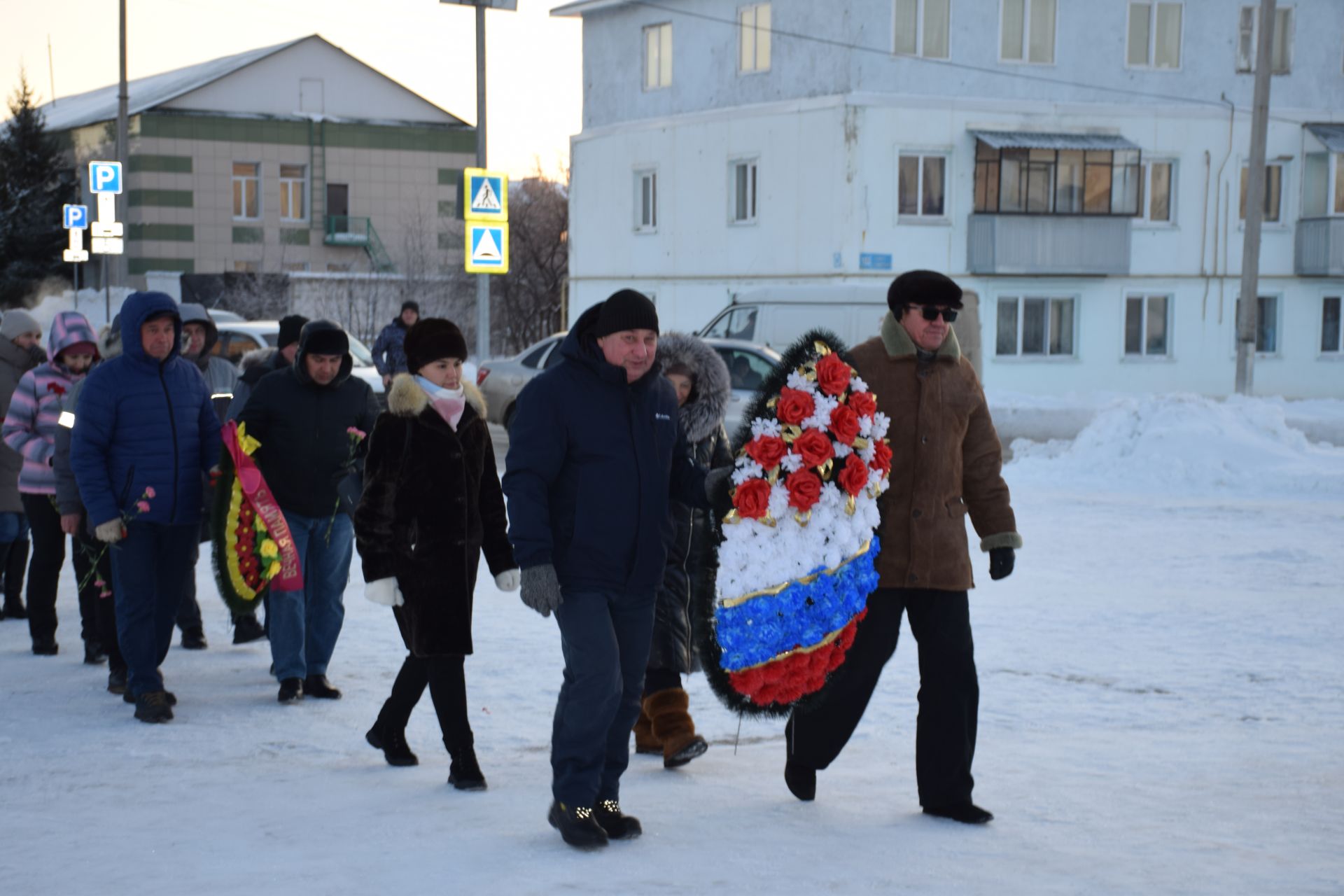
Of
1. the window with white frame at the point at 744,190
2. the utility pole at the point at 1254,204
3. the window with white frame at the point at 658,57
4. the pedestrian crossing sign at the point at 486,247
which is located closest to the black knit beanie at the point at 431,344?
the pedestrian crossing sign at the point at 486,247

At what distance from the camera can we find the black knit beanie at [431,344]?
18.9ft

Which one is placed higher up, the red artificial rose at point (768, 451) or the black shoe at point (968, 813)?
the red artificial rose at point (768, 451)

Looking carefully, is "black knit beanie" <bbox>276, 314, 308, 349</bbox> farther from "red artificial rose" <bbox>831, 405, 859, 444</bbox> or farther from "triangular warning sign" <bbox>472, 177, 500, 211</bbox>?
"triangular warning sign" <bbox>472, 177, 500, 211</bbox>

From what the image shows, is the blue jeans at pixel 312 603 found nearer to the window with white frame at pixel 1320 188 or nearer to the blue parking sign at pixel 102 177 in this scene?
the blue parking sign at pixel 102 177

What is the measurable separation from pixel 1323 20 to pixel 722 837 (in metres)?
35.5

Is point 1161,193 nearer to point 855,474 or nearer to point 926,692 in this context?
point 926,692

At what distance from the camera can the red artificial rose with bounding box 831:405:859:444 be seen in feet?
17.3

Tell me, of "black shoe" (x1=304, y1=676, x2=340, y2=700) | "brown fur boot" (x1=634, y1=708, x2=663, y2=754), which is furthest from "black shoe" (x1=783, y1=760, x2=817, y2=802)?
"black shoe" (x1=304, y1=676, x2=340, y2=700)

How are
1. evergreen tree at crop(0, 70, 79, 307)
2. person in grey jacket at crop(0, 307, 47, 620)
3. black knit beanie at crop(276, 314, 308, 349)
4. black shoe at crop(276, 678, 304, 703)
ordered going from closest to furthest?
black shoe at crop(276, 678, 304, 703), black knit beanie at crop(276, 314, 308, 349), person in grey jacket at crop(0, 307, 47, 620), evergreen tree at crop(0, 70, 79, 307)

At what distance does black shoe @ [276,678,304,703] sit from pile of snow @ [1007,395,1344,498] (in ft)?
35.4

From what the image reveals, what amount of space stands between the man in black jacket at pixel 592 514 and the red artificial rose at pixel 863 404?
673 mm

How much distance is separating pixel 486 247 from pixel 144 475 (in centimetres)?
1206

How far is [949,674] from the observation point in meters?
5.34

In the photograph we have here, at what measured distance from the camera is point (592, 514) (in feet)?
16.3
